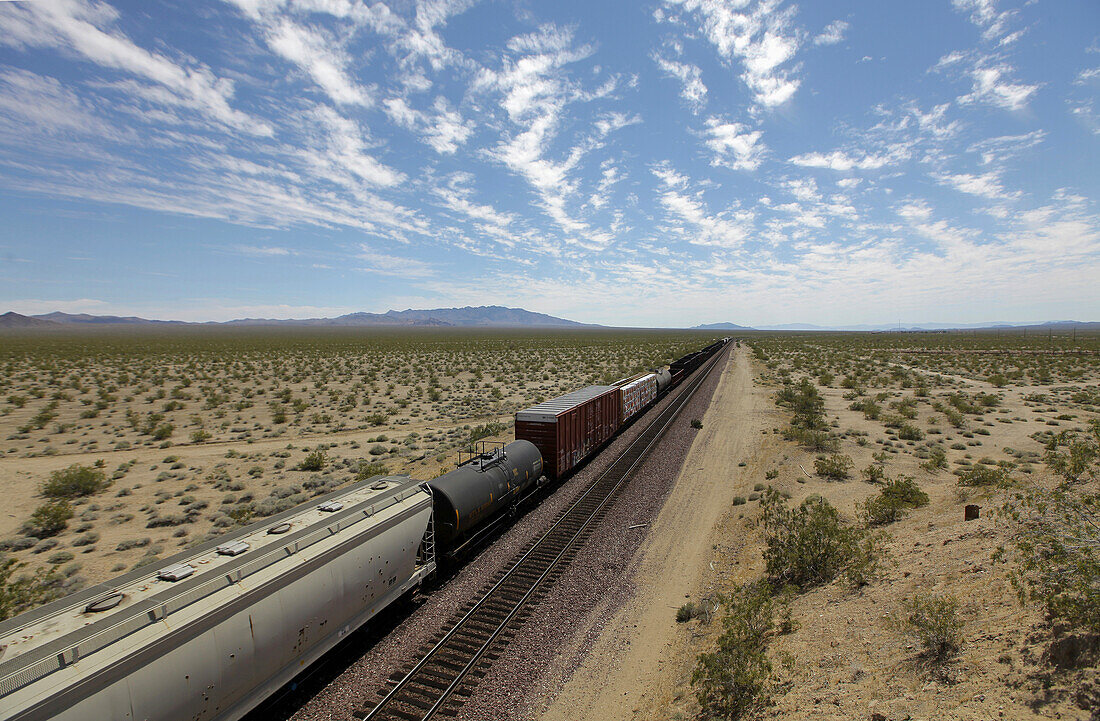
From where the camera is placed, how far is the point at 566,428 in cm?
1895

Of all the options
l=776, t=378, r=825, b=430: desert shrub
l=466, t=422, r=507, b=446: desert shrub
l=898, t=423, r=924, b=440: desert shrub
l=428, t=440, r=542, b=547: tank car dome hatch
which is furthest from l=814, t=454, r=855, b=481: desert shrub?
l=466, t=422, r=507, b=446: desert shrub

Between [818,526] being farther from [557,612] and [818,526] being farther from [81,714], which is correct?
[81,714]

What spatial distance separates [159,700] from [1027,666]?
38.6ft

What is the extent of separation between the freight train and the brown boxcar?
18.8ft

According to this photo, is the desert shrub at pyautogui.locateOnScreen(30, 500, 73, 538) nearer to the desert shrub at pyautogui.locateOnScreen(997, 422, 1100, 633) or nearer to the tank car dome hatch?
the tank car dome hatch

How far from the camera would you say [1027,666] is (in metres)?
6.28

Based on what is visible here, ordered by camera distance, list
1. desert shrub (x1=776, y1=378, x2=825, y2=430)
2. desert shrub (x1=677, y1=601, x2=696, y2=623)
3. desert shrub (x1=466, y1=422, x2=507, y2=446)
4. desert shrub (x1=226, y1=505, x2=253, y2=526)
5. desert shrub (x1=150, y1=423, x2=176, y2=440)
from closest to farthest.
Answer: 1. desert shrub (x1=677, y1=601, x2=696, y2=623)
2. desert shrub (x1=226, y1=505, x2=253, y2=526)
3. desert shrub (x1=466, y1=422, x2=507, y2=446)
4. desert shrub (x1=776, y1=378, x2=825, y2=430)
5. desert shrub (x1=150, y1=423, x2=176, y2=440)

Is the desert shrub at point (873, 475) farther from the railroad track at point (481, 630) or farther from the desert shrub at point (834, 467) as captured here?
the railroad track at point (481, 630)

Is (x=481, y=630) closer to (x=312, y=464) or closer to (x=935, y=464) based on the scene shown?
(x=312, y=464)

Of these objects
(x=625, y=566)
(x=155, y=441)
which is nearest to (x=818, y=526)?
(x=625, y=566)

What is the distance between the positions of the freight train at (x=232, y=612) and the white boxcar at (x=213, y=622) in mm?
18

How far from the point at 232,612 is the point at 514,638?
5966 mm

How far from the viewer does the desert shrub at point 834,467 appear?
785 inches

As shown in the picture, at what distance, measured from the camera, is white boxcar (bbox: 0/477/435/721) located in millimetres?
5195
